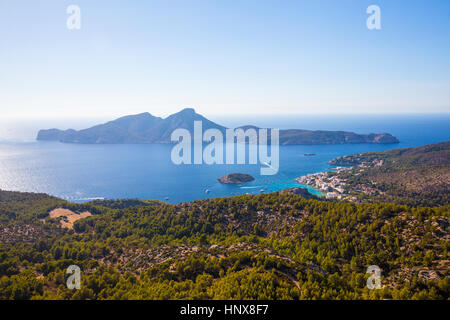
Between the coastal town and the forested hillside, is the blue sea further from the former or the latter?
the forested hillside

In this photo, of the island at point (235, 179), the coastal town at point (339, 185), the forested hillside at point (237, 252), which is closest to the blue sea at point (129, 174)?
the island at point (235, 179)

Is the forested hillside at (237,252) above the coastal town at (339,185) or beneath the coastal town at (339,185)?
above

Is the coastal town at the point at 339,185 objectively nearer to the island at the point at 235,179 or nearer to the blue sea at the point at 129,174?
the blue sea at the point at 129,174

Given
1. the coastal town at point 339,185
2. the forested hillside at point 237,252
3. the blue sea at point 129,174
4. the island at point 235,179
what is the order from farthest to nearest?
the island at point 235,179 → the blue sea at point 129,174 → the coastal town at point 339,185 → the forested hillside at point 237,252

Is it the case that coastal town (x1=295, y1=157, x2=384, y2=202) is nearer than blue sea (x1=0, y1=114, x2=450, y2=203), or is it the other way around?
coastal town (x1=295, y1=157, x2=384, y2=202)

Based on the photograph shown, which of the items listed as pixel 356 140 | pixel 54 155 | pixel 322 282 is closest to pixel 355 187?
pixel 322 282

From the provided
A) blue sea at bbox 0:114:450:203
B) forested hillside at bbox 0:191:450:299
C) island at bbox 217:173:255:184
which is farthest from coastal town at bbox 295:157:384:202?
forested hillside at bbox 0:191:450:299

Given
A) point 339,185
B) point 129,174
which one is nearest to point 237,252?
point 339,185
